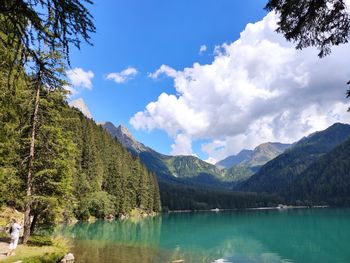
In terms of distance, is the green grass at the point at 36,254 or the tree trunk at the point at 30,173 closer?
the green grass at the point at 36,254

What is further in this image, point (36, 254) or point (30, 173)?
point (30, 173)

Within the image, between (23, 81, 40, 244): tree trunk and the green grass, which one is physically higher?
(23, 81, 40, 244): tree trunk

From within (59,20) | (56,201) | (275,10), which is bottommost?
(56,201)

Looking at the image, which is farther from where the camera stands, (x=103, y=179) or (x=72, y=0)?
(x=103, y=179)

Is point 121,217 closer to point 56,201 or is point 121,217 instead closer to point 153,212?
point 153,212

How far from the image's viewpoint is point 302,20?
11117mm

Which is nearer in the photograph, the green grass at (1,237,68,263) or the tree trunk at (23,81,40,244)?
the green grass at (1,237,68,263)

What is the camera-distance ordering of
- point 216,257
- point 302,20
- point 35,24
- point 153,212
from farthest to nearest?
point 153,212 → point 216,257 → point 302,20 → point 35,24

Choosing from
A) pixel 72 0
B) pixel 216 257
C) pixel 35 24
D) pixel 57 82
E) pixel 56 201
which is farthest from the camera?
pixel 216 257

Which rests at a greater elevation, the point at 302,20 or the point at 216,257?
the point at 302,20

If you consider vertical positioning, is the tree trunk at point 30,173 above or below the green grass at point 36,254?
above

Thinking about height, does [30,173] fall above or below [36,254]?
above

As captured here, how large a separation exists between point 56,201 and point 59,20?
2720 cm

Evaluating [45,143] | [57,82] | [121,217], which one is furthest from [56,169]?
[121,217]
